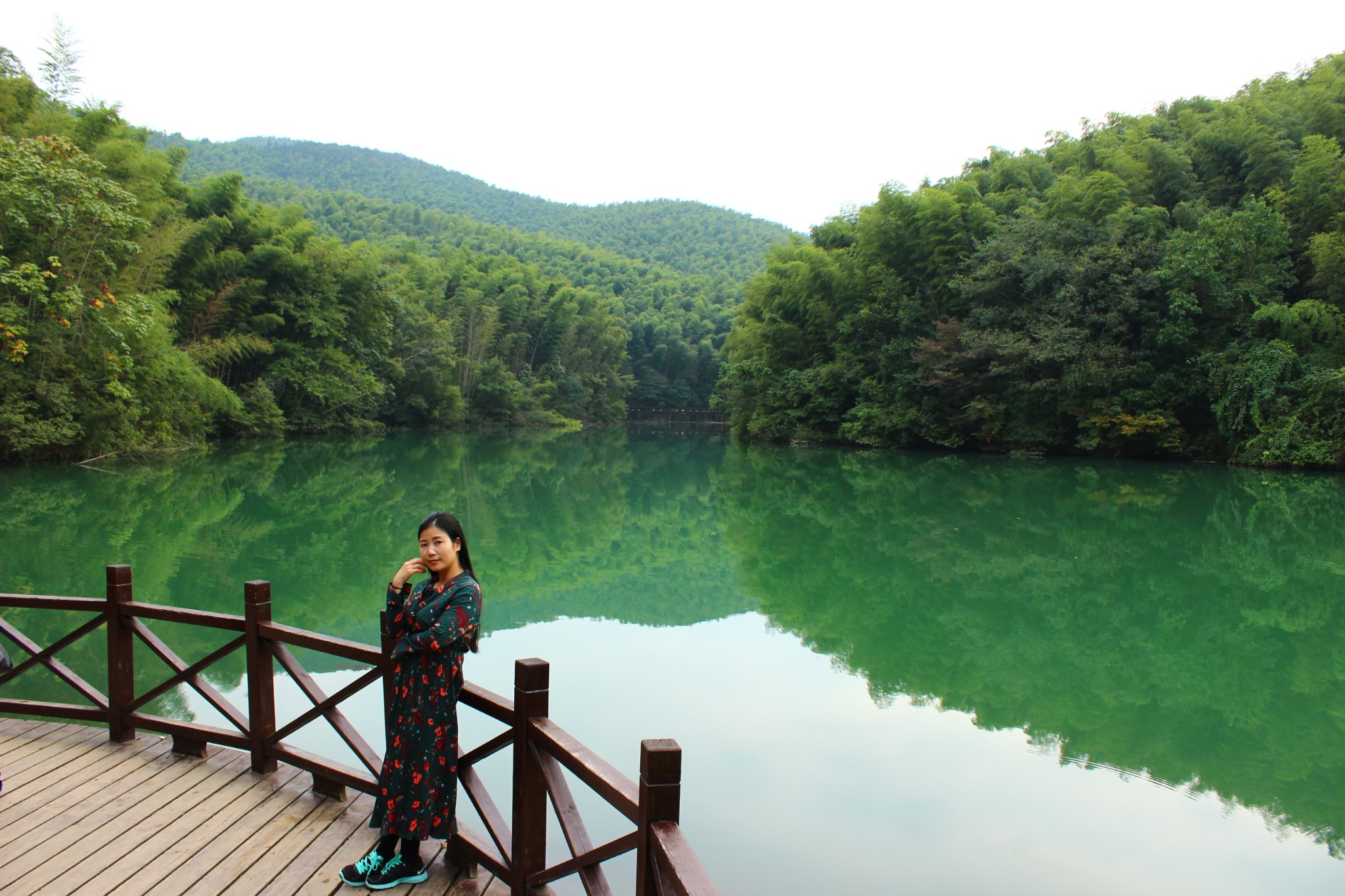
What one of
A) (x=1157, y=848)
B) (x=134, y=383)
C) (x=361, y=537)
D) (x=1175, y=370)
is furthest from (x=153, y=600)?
(x=1175, y=370)

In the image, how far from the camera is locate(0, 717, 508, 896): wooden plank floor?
2.38m

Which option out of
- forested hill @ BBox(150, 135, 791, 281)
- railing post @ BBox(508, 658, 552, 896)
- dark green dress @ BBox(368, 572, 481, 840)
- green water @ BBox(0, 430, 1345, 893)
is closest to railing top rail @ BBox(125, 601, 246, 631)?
dark green dress @ BBox(368, 572, 481, 840)

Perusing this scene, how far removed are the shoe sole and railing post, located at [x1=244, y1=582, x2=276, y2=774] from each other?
2.77 feet

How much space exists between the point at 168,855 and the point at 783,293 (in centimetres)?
3064

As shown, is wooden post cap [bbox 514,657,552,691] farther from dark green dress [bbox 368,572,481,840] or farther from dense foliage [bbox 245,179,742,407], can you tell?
dense foliage [bbox 245,179,742,407]

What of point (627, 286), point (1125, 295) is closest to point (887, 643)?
point (1125, 295)

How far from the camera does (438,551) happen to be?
2416 mm

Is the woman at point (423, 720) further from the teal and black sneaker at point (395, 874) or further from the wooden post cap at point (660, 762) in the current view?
the wooden post cap at point (660, 762)

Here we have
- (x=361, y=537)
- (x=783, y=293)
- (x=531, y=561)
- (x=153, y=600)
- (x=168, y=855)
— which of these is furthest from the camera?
(x=783, y=293)

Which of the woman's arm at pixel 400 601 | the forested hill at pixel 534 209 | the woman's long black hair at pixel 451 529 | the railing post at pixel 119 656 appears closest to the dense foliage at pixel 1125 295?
the woman's long black hair at pixel 451 529

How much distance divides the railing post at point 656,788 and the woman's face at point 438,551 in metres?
0.95

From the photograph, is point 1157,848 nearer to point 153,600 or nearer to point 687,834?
point 687,834

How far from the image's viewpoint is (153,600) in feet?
23.0

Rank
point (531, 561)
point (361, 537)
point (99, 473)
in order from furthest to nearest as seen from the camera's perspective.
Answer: point (99, 473) < point (361, 537) < point (531, 561)
